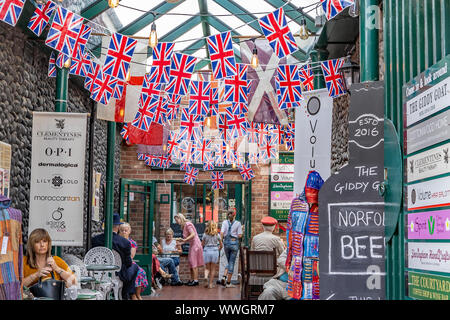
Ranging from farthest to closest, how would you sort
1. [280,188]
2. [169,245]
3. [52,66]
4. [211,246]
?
[280,188]
[169,245]
[211,246]
[52,66]

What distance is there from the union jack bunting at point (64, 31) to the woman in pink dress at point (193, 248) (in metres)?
7.01

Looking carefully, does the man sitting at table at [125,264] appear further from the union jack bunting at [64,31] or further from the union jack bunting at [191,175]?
the union jack bunting at [191,175]

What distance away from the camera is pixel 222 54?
5969mm

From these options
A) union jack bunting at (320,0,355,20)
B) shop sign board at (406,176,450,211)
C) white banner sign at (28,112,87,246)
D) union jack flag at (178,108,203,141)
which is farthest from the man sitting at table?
shop sign board at (406,176,450,211)

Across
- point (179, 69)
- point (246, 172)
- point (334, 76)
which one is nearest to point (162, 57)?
point (179, 69)

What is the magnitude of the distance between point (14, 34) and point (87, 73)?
3.12ft

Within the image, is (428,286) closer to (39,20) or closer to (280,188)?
(39,20)

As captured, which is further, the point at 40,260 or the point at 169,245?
the point at 169,245

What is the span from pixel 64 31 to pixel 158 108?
291cm

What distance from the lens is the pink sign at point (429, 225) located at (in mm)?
2260

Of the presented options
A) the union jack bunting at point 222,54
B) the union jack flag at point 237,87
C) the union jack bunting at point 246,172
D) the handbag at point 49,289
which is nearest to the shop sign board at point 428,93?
the handbag at point 49,289

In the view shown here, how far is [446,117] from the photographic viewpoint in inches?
88.5

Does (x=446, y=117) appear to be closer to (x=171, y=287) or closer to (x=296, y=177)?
(x=296, y=177)
